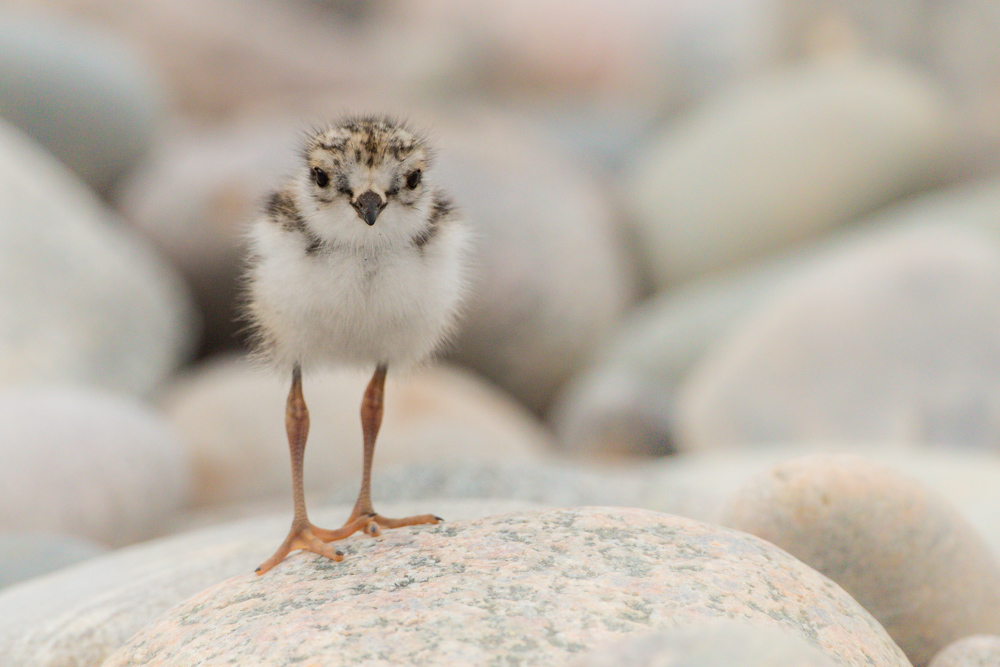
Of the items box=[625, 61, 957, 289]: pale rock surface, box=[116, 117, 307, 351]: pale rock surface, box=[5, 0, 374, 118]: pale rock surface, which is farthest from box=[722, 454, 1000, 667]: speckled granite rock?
box=[5, 0, 374, 118]: pale rock surface

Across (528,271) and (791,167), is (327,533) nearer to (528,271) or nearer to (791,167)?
(528,271)

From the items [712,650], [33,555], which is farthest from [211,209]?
[712,650]

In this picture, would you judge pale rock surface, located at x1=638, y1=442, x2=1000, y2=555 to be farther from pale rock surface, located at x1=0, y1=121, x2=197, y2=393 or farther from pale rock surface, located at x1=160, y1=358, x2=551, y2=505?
pale rock surface, located at x1=0, y1=121, x2=197, y2=393

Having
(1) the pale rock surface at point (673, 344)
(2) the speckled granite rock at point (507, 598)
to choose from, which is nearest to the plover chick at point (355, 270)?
(2) the speckled granite rock at point (507, 598)

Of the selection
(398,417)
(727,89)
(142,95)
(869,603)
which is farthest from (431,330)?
(727,89)

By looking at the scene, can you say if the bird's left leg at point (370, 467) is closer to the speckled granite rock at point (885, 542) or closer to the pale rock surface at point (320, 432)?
the speckled granite rock at point (885, 542)

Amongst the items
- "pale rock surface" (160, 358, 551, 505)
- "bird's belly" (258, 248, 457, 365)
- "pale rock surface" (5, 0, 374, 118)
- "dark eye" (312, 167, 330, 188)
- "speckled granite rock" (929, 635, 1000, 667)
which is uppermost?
"pale rock surface" (5, 0, 374, 118)
